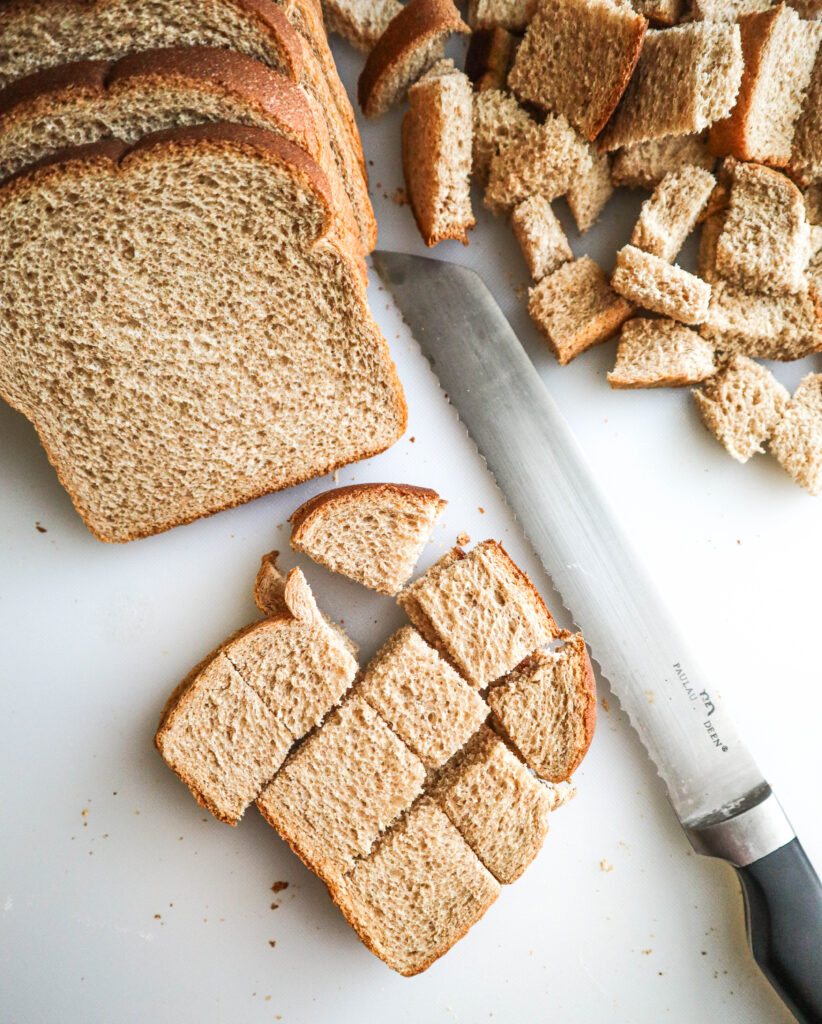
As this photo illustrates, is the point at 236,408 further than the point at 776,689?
No

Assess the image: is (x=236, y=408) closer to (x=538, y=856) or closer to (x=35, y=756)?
(x=35, y=756)

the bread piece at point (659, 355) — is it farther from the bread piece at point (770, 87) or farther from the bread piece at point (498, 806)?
the bread piece at point (498, 806)

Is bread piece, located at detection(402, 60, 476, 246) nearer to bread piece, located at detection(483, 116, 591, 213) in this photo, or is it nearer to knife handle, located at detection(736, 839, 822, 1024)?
bread piece, located at detection(483, 116, 591, 213)

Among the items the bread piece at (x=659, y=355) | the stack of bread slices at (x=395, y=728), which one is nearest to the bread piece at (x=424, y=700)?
the stack of bread slices at (x=395, y=728)

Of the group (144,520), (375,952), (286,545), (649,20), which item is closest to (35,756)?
(144,520)

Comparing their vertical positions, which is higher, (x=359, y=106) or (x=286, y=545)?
(x=359, y=106)

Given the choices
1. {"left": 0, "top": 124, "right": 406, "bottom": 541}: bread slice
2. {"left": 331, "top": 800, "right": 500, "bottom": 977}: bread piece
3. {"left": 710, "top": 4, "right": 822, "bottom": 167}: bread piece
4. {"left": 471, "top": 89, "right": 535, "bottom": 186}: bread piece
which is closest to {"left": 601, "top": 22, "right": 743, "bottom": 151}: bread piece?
{"left": 710, "top": 4, "right": 822, "bottom": 167}: bread piece
